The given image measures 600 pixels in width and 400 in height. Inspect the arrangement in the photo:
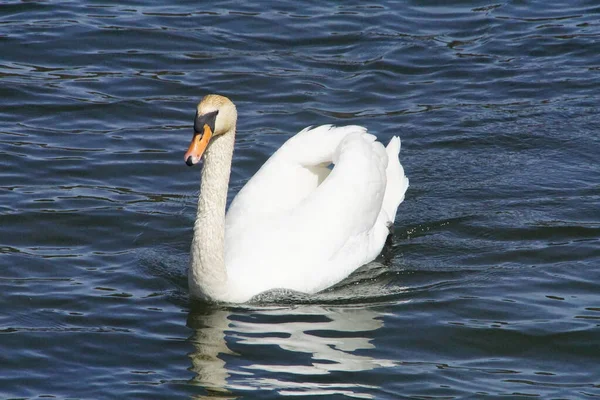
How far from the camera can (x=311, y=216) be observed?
9.01 metres

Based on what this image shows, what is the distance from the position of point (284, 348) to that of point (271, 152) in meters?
4.51

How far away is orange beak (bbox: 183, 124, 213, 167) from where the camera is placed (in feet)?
25.4

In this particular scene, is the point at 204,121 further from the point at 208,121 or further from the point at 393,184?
the point at 393,184

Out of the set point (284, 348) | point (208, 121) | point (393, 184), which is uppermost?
point (208, 121)

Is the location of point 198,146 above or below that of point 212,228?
above

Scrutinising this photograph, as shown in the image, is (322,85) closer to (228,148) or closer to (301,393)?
(228,148)

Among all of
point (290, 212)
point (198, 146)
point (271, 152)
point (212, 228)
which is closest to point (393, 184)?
point (290, 212)

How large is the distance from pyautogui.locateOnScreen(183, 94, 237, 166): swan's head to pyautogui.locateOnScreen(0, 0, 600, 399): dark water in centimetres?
131

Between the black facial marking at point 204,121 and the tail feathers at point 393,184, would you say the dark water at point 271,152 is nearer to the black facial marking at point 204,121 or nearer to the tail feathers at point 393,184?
the tail feathers at point 393,184

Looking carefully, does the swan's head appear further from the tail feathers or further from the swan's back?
the tail feathers


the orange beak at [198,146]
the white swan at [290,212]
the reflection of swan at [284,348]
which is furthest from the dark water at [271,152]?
the orange beak at [198,146]

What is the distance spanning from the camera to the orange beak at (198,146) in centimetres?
773

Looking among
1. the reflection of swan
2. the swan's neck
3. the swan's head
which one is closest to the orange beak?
the swan's head

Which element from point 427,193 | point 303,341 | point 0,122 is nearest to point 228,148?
point 303,341
